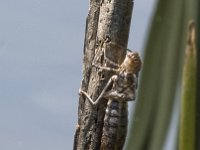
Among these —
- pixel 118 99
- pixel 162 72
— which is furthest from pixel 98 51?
pixel 162 72

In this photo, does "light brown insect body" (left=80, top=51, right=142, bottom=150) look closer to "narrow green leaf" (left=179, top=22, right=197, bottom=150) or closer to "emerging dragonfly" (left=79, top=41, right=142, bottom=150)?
"emerging dragonfly" (left=79, top=41, right=142, bottom=150)

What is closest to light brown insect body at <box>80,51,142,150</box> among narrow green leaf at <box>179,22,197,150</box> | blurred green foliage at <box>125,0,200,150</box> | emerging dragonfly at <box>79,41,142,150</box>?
emerging dragonfly at <box>79,41,142,150</box>

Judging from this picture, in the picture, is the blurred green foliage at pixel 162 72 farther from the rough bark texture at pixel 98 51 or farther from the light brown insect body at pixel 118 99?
the light brown insect body at pixel 118 99

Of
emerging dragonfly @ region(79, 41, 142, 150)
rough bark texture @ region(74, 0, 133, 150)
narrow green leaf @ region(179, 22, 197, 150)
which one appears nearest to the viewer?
narrow green leaf @ region(179, 22, 197, 150)

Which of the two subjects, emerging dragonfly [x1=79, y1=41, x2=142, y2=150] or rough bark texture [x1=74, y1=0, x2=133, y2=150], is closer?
rough bark texture [x1=74, y1=0, x2=133, y2=150]

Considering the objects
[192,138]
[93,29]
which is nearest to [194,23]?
[192,138]

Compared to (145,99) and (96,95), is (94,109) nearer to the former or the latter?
(96,95)

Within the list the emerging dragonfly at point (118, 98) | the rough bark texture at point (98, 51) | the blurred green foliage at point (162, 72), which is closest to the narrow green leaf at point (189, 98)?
the blurred green foliage at point (162, 72)
